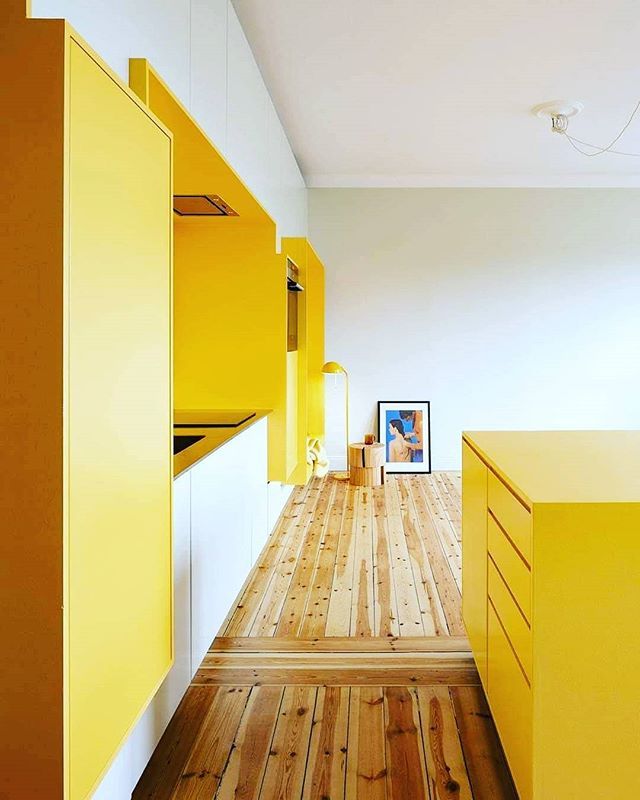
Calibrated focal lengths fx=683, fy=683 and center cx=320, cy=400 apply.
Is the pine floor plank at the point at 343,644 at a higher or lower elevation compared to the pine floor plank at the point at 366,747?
higher

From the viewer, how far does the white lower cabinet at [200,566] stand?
1.79m

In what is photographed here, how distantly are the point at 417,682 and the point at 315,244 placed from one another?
465 centimetres

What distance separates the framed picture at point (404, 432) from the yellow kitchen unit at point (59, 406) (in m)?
5.20

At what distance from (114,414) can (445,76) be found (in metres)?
3.30

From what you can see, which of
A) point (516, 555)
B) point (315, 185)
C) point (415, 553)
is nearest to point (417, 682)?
point (516, 555)

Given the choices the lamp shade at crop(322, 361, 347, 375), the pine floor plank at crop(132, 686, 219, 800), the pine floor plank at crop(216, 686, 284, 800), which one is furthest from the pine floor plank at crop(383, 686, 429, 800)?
the lamp shade at crop(322, 361, 347, 375)

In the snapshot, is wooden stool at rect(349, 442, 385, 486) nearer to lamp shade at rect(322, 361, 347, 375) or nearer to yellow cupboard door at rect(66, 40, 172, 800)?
lamp shade at rect(322, 361, 347, 375)

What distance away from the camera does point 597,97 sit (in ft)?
13.4

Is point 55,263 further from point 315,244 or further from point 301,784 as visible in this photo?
point 315,244

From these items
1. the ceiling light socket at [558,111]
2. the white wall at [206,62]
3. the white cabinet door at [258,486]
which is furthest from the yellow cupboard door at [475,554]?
the ceiling light socket at [558,111]

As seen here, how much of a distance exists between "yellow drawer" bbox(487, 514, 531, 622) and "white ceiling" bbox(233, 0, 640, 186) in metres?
2.34

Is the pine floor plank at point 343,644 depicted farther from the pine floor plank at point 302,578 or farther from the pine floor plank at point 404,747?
the pine floor plank at point 404,747

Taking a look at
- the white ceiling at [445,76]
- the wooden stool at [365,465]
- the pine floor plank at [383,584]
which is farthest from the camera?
the wooden stool at [365,465]

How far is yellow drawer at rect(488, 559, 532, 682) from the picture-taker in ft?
4.83
